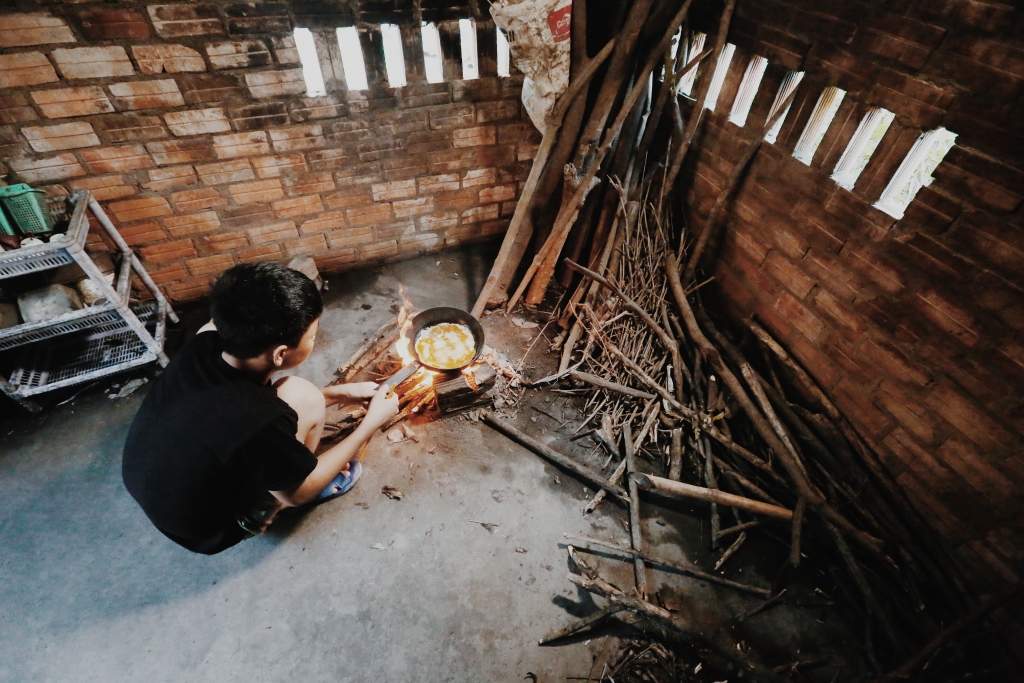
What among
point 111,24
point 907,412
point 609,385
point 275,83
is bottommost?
point 609,385

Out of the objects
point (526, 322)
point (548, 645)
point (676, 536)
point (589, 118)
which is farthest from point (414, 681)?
point (589, 118)

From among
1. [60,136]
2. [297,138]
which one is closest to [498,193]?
[297,138]

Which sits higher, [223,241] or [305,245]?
[223,241]

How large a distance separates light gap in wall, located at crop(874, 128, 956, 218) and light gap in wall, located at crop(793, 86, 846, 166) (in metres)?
0.58

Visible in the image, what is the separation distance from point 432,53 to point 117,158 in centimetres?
262

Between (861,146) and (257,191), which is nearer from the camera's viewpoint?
(861,146)

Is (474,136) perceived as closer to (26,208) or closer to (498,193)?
(498,193)

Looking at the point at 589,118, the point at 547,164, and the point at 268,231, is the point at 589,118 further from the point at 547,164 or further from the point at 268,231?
the point at 268,231

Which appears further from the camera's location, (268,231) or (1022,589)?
(268,231)

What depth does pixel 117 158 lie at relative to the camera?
136 inches

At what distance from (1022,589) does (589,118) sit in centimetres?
409

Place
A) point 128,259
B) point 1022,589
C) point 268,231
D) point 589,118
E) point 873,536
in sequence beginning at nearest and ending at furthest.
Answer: point 1022,589 → point 873,536 → point 128,259 → point 589,118 → point 268,231

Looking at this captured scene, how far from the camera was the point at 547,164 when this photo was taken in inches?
166

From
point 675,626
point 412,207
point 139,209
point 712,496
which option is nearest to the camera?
point 675,626
